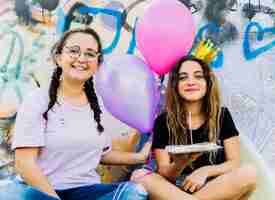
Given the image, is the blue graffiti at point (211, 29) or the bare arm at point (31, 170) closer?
the bare arm at point (31, 170)

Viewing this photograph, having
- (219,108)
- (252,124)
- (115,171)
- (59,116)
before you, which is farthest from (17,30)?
(252,124)

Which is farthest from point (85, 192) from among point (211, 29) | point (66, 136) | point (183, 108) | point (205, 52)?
point (211, 29)

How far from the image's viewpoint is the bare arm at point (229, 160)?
2.15 m

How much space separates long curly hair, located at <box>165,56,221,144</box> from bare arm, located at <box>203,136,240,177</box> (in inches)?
2.7

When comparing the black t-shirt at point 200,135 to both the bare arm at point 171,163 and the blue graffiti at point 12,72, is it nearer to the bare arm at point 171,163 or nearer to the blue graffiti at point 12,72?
the bare arm at point 171,163

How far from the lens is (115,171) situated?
101 inches

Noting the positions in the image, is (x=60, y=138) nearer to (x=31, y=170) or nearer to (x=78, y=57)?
(x=31, y=170)

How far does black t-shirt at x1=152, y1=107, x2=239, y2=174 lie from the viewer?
2266 millimetres

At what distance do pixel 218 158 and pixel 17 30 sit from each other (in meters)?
1.08

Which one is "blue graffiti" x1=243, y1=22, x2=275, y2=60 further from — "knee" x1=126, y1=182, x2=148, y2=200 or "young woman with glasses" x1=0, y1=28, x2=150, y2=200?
"knee" x1=126, y1=182, x2=148, y2=200

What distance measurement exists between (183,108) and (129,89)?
296mm

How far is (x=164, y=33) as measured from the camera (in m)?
2.18

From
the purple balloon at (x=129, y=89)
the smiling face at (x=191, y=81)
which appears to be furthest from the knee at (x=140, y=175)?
the smiling face at (x=191, y=81)

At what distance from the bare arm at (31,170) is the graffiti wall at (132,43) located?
0.55 meters
